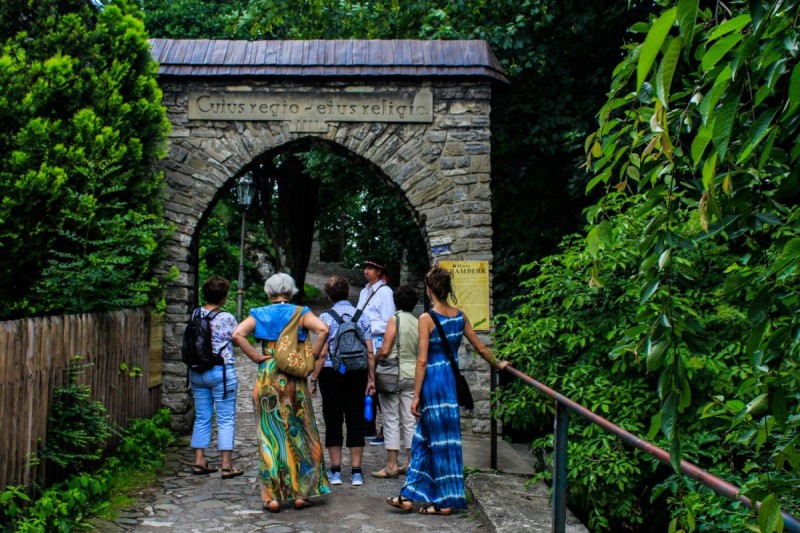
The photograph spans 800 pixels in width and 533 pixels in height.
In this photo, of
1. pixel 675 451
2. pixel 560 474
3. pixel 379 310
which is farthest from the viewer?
pixel 379 310

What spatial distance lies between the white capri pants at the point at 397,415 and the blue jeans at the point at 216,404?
1168 mm

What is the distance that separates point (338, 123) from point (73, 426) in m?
4.24

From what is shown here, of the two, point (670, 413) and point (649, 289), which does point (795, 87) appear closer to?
point (649, 289)

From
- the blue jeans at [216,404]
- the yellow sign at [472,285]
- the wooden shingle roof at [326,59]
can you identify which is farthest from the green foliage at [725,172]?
the wooden shingle roof at [326,59]

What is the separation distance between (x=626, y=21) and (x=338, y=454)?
638cm

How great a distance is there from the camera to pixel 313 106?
306 inches

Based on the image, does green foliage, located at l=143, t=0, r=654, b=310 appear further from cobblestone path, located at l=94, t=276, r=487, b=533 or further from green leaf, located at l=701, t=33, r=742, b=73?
green leaf, located at l=701, t=33, r=742, b=73

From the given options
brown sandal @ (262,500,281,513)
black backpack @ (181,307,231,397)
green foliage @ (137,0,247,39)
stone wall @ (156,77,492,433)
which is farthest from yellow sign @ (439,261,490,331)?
green foliage @ (137,0,247,39)

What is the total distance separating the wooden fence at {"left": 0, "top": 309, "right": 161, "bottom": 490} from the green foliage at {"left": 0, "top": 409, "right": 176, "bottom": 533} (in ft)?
0.44

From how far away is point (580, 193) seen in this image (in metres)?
8.71

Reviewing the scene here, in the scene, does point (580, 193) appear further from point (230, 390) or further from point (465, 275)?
point (230, 390)

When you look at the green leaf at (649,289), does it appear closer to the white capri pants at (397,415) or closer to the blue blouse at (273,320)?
the blue blouse at (273,320)

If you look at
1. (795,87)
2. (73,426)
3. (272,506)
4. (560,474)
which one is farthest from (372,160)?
(795,87)

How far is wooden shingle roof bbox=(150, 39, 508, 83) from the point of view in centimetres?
764
